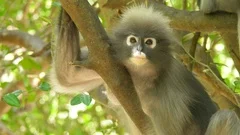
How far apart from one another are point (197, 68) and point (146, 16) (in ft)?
3.92

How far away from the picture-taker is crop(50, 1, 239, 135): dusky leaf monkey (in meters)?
3.55

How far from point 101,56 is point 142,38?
0.41m

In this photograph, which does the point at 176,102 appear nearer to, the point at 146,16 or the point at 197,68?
the point at 146,16

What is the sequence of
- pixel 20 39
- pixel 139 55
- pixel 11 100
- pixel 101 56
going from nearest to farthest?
pixel 101 56 < pixel 139 55 < pixel 11 100 < pixel 20 39

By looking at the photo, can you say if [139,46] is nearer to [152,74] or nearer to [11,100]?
[152,74]

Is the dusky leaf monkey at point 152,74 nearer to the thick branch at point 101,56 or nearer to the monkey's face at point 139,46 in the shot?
the monkey's face at point 139,46

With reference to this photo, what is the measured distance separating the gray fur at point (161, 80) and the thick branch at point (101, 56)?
182 mm

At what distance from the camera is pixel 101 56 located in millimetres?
3168

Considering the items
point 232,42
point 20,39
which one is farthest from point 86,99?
point 20,39

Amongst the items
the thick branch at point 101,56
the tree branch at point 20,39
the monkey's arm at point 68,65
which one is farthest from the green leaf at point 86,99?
the tree branch at point 20,39

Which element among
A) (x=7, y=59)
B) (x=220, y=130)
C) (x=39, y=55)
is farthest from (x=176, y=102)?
(x=7, y=59)

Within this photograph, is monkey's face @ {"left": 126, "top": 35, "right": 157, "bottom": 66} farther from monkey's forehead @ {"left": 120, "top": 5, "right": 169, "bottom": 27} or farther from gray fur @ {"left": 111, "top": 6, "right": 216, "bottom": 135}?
monkey's forehead @ {"left": 120, "top": 5, "right": 169, "bottom": 27}

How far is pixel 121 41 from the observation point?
3.60 m

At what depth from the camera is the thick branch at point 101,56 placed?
9.98ft
